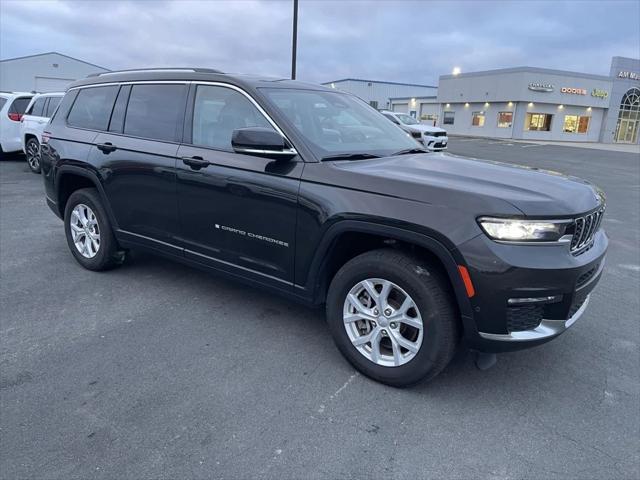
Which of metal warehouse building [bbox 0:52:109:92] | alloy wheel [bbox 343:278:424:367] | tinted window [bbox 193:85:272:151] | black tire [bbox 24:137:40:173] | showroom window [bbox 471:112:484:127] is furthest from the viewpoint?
showroom window [bbox 471:112:484:127]

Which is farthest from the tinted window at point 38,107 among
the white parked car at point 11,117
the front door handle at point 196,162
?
the front door handle at point 196,162

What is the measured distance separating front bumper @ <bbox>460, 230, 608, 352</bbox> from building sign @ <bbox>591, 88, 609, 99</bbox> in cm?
5284

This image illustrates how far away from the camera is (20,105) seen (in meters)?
12.5

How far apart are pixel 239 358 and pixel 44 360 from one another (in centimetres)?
130

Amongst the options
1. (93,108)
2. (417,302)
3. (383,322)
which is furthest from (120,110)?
(417,302)

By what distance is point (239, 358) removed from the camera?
339 cm

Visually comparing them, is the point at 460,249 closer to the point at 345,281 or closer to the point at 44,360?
the point at 345,281

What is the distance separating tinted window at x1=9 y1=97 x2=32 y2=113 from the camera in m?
12.3

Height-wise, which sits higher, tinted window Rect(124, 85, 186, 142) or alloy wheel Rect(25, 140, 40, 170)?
tinted window Rect(124, 85, 186, 142)

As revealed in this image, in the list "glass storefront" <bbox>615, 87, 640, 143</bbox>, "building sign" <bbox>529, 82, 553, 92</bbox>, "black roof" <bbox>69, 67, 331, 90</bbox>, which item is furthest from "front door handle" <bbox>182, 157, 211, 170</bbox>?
"glass storefront" <bbox>615, 87, 640, 143</bbox>

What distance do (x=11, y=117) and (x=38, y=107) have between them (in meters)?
1.61

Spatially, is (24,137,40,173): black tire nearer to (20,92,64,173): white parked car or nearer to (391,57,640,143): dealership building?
(20,92,64,173): white parked car

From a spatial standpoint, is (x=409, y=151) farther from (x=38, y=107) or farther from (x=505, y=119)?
(x=505, y=119)

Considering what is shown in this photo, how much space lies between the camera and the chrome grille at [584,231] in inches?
110
